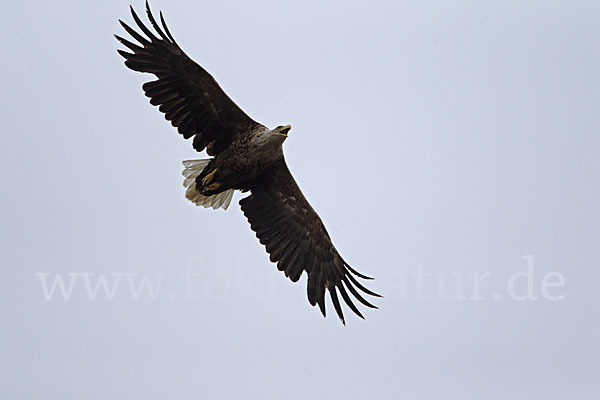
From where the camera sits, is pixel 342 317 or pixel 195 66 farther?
pixel 342 317

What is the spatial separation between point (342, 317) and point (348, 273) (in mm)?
516

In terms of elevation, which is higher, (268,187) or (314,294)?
(268,187)

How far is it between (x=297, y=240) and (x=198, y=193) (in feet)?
4.17

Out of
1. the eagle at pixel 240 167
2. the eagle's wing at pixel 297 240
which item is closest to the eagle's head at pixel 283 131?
the eagle at pixel 240 167

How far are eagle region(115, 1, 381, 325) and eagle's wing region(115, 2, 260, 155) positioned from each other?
0.03 ft

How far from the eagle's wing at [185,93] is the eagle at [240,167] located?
1cm

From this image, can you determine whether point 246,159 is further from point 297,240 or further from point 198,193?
point 297,240

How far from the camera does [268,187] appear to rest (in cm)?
1041

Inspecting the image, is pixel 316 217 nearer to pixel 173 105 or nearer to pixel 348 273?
pixel 348 273

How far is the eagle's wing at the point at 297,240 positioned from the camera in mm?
10461

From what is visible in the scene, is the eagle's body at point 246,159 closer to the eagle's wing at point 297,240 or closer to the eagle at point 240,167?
the eagle at point 240,167

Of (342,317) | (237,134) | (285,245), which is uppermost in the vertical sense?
(237,134)

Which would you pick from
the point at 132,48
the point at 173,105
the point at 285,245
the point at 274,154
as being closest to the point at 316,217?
the point at 285,245

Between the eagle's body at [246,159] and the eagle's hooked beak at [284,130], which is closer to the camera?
the eagle's hooked beak at [284,130]
